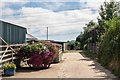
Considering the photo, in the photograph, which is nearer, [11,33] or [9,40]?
[9,40]

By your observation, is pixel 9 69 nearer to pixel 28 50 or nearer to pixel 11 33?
pixel 28 50

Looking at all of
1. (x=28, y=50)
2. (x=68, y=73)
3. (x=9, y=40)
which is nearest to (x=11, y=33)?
(x=9, y=40)

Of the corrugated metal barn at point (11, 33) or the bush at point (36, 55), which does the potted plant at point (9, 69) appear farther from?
the bush at point (36, 55)

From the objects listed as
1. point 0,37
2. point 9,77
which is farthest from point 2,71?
point 0,37

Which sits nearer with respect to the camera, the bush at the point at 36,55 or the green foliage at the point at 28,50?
the bush at the point at 36,55

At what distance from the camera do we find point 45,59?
17.8m

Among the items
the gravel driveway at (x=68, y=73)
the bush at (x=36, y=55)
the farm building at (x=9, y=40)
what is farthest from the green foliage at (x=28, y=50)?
the gravel driveway at (x=68, y=73)

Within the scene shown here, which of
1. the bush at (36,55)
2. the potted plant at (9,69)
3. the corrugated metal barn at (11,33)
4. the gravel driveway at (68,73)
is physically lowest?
the gravel driveway at (68,73)

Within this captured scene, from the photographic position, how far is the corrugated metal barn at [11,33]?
1767 cm

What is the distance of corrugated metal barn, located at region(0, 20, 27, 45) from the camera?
17672 mm

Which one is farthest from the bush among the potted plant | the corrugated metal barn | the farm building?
the potted plant

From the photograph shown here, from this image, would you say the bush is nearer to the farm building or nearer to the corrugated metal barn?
the farm building

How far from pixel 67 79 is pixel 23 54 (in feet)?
18.9

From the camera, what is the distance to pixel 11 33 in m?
19.7
